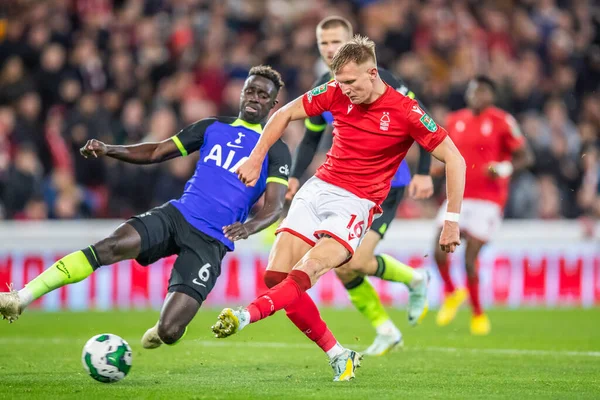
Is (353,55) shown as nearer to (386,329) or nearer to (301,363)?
(301,363)

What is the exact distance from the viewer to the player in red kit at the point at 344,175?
6.84 m

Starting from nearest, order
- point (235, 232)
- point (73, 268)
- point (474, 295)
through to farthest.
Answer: point (73, 268) < point (235, 232) < point (474, 295)

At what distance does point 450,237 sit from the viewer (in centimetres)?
674

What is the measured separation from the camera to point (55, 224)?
14555 mm

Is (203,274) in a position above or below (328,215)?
below

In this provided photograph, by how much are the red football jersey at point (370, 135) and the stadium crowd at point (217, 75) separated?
7.80 meters

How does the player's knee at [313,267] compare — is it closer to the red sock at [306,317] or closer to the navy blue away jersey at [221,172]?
the red sock at [306,317]

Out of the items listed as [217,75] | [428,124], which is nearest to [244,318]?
[428,124]

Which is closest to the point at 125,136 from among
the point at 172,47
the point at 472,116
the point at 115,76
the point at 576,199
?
the point at 115,76

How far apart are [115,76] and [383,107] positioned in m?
9.82

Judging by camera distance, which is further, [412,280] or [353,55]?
[412,280]

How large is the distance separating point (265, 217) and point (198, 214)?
2.04 ft

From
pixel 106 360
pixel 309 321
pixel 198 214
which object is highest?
pixel 198 214

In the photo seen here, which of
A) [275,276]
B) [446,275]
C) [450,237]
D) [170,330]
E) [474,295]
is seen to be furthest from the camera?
[446,275]
